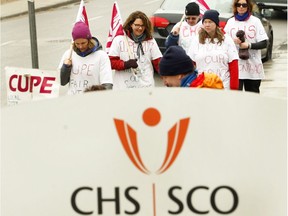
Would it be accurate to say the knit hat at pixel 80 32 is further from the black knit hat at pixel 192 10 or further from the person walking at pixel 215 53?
the black knit hat at pixel 192 10

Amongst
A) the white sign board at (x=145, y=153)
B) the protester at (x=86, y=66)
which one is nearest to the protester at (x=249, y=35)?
the protester at (x=86, y=66)

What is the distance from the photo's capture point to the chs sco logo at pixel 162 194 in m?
2.59

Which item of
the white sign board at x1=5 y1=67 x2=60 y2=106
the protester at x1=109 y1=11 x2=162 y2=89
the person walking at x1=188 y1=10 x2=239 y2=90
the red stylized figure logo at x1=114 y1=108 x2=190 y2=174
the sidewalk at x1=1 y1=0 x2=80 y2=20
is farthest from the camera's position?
the sidewalk at x1=1 y1=0 x2=80 y2=20

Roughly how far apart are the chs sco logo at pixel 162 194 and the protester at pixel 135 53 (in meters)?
6.53

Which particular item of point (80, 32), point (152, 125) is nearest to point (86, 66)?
point (80, 32)

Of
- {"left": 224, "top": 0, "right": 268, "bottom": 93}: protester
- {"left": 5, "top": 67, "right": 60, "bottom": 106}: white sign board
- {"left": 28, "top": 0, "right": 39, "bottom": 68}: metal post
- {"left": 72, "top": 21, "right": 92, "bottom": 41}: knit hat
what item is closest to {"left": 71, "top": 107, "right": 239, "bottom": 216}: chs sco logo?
{"left": 72, "top": 21, "right": 92, "bottom": 41}: knit hat

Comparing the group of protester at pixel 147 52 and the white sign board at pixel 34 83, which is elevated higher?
the group of protester at pixel 147 52

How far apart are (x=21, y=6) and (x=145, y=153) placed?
27437mm

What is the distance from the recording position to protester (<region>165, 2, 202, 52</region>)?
10.3 m

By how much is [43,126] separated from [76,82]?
6.03m

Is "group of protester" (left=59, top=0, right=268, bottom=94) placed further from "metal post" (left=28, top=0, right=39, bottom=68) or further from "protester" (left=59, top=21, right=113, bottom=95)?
"metal post" (left=28, top=0, right=39, bottom=68)

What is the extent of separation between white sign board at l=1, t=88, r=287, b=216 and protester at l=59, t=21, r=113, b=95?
5.88 meters

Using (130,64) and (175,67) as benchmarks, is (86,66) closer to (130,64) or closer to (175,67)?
(130,64)

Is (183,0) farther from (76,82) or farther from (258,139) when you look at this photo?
(258,139)
